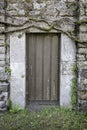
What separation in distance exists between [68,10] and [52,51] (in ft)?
3.73

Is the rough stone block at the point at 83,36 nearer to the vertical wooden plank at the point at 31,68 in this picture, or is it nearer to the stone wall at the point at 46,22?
the stone wall at the point at 46,22

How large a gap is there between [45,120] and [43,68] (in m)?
1.49

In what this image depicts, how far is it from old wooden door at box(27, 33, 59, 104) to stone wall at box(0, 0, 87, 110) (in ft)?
1.19

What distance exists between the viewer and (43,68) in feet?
25.3

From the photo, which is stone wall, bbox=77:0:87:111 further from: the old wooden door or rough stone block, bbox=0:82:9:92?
rough stone block, bbox=0:82:9:92

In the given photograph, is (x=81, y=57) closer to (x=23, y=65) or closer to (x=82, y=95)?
(x=82, y=95)

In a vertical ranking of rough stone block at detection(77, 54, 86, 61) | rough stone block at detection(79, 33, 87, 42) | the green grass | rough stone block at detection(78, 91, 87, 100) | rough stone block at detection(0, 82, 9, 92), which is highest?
rough stone block at detection(79, 33, 87, 42)

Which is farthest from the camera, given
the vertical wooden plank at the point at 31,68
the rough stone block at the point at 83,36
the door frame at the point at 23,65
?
the vertical wooden plank at the point at 31,68

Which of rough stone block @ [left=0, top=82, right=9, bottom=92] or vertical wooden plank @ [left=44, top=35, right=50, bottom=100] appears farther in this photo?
vertical wooden plank @ [left=44, top=35, right=50, bottom=100]

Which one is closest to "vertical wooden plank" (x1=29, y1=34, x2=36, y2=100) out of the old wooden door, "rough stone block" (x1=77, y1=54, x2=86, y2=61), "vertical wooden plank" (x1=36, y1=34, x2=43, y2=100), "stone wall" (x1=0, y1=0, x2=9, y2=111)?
the old wooden door

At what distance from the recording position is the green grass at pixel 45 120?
253 inches

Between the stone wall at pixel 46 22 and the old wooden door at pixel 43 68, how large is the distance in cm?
36

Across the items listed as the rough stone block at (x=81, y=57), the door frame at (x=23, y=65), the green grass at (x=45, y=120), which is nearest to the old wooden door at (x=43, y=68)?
the door frame at (x=23, y=65)

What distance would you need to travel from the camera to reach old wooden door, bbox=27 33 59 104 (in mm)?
7621
